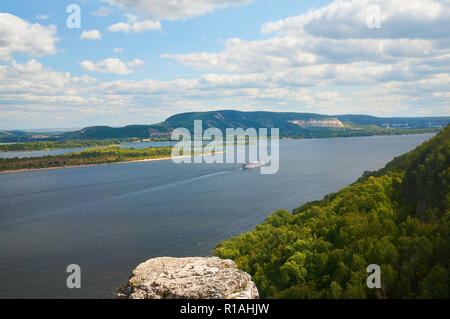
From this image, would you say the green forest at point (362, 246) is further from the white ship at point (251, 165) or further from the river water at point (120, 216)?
the white ship at point (251, 165)

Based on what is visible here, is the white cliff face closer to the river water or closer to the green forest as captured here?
the green forest

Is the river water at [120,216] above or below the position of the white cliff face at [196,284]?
below

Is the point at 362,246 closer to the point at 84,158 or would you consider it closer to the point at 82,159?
the point at 82,159

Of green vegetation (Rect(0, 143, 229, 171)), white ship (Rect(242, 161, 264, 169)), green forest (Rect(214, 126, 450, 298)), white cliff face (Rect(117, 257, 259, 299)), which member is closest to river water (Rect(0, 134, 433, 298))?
white ship (Rect(242, 161, 264, 169))

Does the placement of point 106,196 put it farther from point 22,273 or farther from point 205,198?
point 22,273

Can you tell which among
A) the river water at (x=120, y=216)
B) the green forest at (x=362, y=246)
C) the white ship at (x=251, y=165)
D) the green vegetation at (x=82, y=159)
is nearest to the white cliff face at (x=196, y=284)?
the green forest at (x=362, y=246)
